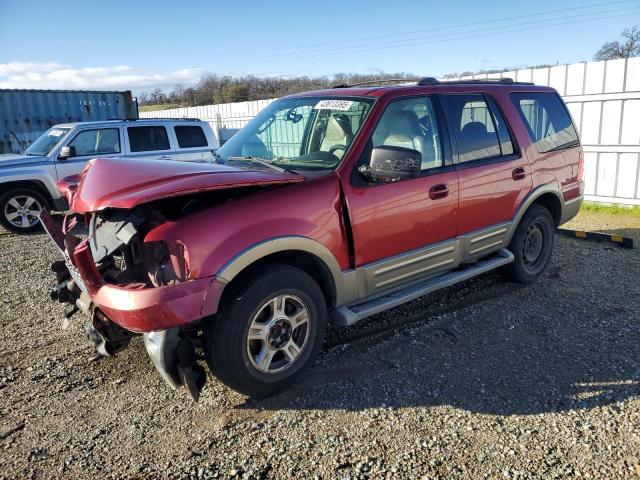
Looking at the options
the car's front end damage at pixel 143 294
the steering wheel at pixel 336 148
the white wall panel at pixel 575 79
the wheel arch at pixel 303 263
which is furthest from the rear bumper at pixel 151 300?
the white wall panel at pixel 575 79

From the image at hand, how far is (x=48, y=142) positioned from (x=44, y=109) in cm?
627

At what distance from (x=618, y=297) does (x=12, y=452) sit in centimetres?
530

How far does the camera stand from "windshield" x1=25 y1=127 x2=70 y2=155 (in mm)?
8938

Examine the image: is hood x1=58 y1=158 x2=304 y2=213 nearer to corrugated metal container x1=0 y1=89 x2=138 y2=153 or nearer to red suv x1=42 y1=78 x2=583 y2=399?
red suv x1=42 y1=78 x2=583 y2=399

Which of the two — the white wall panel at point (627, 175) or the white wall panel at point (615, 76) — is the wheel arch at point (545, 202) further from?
the white wall panel at point (615, 76)

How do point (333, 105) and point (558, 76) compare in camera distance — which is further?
point (558, 76)

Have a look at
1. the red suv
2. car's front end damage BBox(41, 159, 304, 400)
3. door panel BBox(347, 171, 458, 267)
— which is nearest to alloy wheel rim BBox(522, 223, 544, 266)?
the red suv

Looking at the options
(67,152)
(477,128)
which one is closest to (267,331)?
(477,128)

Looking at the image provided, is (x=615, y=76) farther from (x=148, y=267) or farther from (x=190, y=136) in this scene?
(x=148, y=267)

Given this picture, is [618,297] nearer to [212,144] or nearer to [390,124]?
[390,124]

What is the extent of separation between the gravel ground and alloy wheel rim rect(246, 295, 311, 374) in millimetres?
259

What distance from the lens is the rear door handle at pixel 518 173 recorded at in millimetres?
4664

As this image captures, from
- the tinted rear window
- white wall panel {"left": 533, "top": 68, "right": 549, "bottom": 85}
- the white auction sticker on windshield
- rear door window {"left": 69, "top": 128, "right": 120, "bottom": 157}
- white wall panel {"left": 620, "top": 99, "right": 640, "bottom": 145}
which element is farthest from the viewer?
the tinted rear window

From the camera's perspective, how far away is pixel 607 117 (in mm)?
9109
